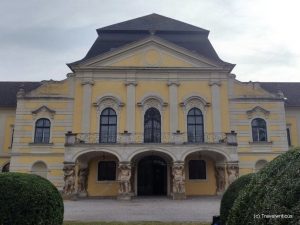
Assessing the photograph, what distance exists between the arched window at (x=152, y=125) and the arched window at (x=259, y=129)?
7.48m

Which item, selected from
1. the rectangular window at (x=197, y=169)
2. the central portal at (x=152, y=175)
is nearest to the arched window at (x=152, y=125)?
the central portal at (x=152, y=175)

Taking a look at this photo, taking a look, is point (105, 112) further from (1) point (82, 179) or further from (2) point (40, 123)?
(1) point (82, 179)

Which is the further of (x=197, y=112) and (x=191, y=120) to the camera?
(x=197, y=112)

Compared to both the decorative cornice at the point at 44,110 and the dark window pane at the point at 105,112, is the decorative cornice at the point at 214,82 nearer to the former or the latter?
the dark window pane at the point at 105,112

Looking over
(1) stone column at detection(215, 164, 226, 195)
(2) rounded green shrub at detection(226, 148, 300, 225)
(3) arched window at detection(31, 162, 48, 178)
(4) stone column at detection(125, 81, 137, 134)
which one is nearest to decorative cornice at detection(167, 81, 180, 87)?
(4) stone column at detection(125, 81, 137, 134)

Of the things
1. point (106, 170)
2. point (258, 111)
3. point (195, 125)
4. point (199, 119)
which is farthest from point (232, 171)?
point (106, 170)

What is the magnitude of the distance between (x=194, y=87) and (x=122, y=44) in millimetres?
7202

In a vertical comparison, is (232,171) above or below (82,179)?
above

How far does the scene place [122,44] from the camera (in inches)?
1114

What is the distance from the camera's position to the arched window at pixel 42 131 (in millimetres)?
25656

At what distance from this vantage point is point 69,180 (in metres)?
22.1

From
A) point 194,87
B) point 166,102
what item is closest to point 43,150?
point 166,102

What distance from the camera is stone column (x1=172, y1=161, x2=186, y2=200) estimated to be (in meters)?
21.8

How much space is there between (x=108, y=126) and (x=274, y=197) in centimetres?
2180
